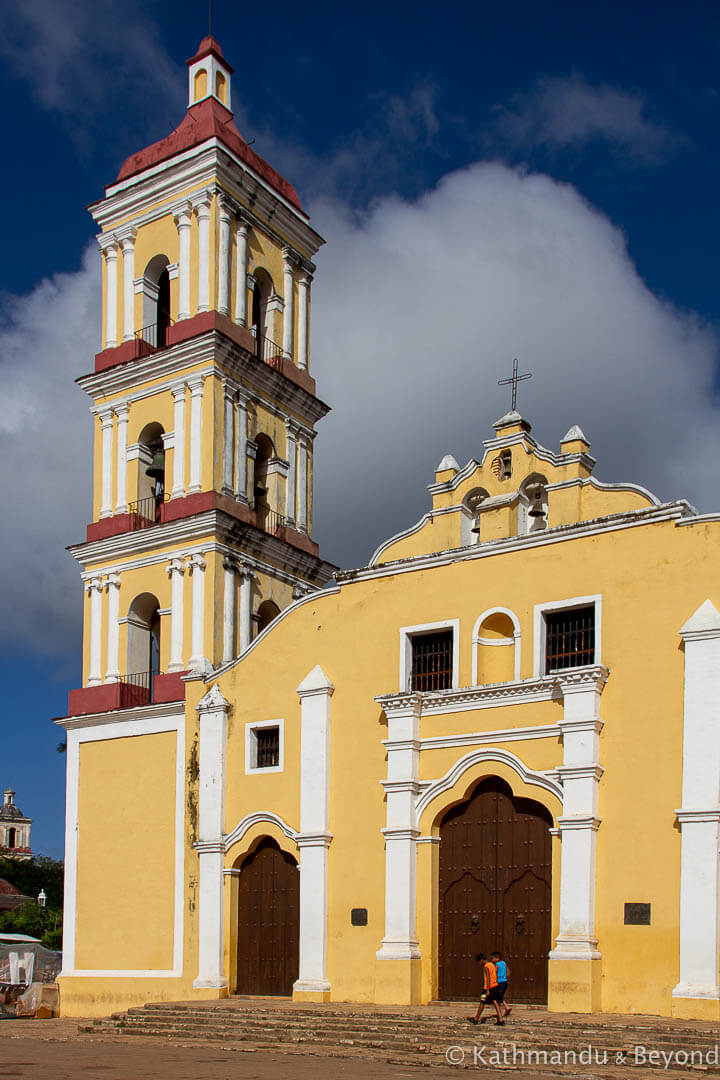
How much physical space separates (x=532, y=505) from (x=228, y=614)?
22.2 feet

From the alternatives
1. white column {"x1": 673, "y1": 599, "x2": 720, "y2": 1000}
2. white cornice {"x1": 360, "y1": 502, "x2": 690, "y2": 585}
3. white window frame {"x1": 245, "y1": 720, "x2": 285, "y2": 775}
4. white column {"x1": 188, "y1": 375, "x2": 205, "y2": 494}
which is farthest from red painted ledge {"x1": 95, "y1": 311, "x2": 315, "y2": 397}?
white column {"x1": 673, "y1": 599, "x2": 720, "y2": 1000}

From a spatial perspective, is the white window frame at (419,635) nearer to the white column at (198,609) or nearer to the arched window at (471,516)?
the arched window at (471,516)

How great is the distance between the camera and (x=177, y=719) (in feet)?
79.7

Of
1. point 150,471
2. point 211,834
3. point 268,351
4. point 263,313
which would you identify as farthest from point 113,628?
point 263,313

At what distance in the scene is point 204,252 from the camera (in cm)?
2633

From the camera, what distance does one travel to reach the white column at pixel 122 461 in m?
26.8

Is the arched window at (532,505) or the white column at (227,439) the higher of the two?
the white column at (227,439)

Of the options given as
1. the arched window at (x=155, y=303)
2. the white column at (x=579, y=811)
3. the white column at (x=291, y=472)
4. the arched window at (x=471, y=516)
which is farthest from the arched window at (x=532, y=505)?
the arched window at (x=155, y=303)

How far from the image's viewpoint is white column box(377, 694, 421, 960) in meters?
20.3

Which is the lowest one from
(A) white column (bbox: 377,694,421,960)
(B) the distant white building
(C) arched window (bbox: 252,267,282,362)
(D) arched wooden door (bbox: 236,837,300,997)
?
(B) the distant white building

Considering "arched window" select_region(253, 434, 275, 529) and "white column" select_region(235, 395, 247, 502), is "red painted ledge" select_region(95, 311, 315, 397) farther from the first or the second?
"arched window" select_region(253, 434, 275, 529)

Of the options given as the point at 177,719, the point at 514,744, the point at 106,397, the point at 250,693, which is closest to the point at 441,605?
the point at 514,744

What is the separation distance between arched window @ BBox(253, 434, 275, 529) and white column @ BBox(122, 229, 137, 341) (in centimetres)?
343

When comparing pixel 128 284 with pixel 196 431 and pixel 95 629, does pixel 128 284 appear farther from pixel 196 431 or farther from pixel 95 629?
pixel 95 629
